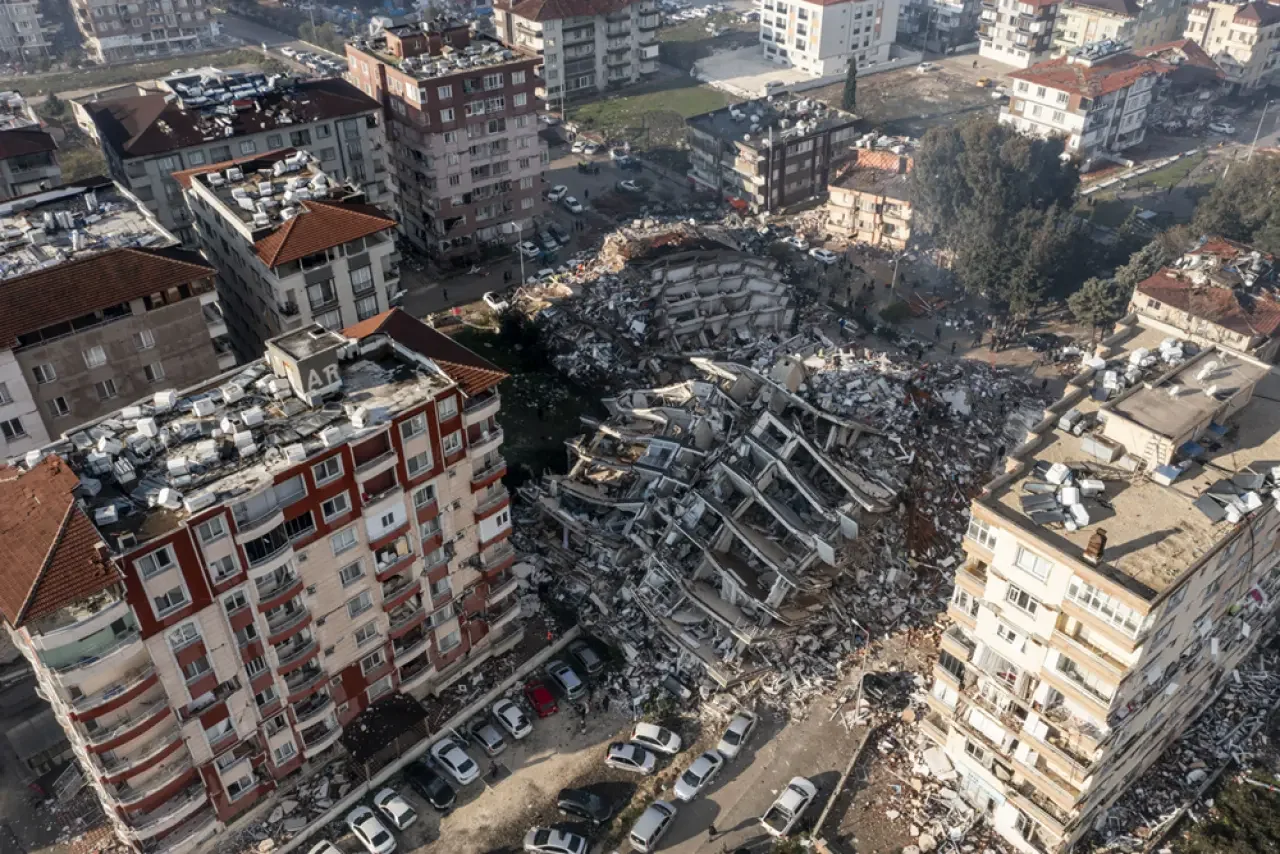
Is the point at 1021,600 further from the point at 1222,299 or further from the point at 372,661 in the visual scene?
the point at 1222,299

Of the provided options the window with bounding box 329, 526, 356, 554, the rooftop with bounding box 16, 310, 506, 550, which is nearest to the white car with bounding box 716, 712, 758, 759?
the window with bounding box 329, 526, 356, 554

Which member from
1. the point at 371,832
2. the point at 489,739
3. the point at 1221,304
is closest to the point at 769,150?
the point at 1221,304

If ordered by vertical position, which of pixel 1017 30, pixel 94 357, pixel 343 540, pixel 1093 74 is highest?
pixel 94 357

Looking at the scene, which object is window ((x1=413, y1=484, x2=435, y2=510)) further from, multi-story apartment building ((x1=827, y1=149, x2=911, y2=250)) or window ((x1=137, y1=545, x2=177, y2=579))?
multi-story apartment building ((x1=827, y1=149, x2=911, y2=250))

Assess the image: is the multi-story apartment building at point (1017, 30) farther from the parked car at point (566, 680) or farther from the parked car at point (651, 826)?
the parked car at point (651, 826)

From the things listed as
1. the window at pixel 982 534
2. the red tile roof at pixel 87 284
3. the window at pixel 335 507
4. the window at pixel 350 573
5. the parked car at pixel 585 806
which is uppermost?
the red tile roof at pixel 87 284

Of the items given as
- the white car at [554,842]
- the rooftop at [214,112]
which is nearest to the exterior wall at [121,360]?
the rooftop at [214,112]
